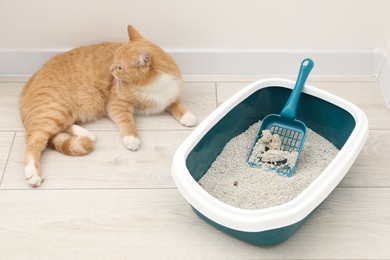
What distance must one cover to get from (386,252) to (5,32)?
4.45 ft

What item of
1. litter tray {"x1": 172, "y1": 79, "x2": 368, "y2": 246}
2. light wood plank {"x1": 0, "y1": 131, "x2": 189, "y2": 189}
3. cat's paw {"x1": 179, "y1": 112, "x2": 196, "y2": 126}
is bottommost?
light wood plank {"x1": 0, "y1": 131, "x2": 189, "y2": 189}

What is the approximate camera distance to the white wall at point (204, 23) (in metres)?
1.66

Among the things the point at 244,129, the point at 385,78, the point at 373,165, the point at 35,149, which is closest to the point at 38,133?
the point at 35,149

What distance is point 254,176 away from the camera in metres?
1.40

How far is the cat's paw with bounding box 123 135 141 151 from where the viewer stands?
1.51 meters

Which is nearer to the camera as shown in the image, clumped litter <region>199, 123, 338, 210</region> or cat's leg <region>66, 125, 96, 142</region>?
clumped litter <region>199, 123, 338, 210</region>

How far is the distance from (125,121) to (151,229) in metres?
0.39

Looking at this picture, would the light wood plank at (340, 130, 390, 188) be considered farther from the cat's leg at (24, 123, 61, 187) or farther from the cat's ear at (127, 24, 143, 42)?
the cat's leg at (24, 123, 61, 187)

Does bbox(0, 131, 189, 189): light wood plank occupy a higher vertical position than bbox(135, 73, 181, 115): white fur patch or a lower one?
lower

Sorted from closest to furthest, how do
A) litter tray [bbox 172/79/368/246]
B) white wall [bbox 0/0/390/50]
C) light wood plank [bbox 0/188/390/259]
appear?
litter tray [bbox 172/79/368/246], light wood plank [bbox 0/188/390/259], white wall [bbox 0/0/390/50]

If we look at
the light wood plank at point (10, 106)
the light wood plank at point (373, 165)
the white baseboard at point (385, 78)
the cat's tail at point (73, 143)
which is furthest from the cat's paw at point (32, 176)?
the white baseboard at point (385, 78)

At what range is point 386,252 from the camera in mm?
1262

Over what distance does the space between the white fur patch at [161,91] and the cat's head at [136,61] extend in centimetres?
3

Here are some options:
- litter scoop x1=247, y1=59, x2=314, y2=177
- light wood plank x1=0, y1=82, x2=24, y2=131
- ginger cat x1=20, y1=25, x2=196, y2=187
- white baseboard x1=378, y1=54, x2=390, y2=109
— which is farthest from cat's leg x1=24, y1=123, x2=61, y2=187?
white baseboard x1=378, y1=54, x2=390, y2=109
